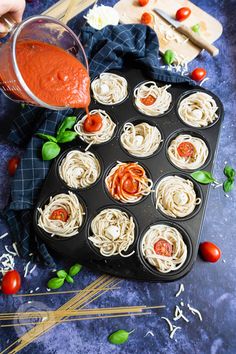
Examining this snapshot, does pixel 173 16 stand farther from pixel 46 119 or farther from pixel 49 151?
pixel 49 151

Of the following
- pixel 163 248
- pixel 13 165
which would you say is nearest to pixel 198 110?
pixel 163 248

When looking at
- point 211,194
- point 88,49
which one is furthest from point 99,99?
point 211,194

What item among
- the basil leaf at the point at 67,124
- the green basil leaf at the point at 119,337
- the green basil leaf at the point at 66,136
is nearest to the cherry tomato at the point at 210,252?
the green basil leaf at the point at 119,337

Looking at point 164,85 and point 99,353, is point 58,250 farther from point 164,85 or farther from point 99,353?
point 164,85

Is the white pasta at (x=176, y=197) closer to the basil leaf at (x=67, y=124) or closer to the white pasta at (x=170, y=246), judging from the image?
the white pasta at (x=170, y=246)

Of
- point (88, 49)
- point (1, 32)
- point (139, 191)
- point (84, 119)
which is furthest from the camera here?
point (88, 49)

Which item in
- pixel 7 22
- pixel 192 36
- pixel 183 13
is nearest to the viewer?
pixel 7 22
